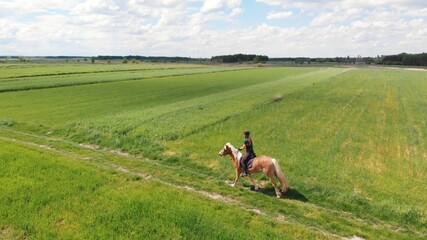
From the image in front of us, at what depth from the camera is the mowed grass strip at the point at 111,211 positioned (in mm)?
11055

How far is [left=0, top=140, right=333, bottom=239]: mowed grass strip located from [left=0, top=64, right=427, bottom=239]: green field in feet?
0.15

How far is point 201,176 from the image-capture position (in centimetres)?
1702

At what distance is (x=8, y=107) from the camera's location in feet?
118

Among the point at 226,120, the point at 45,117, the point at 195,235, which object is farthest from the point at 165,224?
the point at 45,117

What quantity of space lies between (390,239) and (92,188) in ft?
36.3

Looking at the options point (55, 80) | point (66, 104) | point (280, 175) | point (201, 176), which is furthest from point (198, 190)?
point (55, 80)

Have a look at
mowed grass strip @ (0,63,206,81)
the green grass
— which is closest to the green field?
the green grass

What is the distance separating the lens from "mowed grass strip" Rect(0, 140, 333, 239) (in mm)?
11055

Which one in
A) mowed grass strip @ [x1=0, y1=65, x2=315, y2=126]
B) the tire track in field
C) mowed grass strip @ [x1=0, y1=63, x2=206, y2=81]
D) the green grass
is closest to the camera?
the tire track in field

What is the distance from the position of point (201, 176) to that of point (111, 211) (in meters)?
5.55

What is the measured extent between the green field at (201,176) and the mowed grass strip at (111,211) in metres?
0.05

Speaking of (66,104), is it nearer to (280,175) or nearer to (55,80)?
(280,175)

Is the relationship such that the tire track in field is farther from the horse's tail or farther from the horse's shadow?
the horse's tail

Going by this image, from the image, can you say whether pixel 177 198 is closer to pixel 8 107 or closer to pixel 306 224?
pixel 306 224
